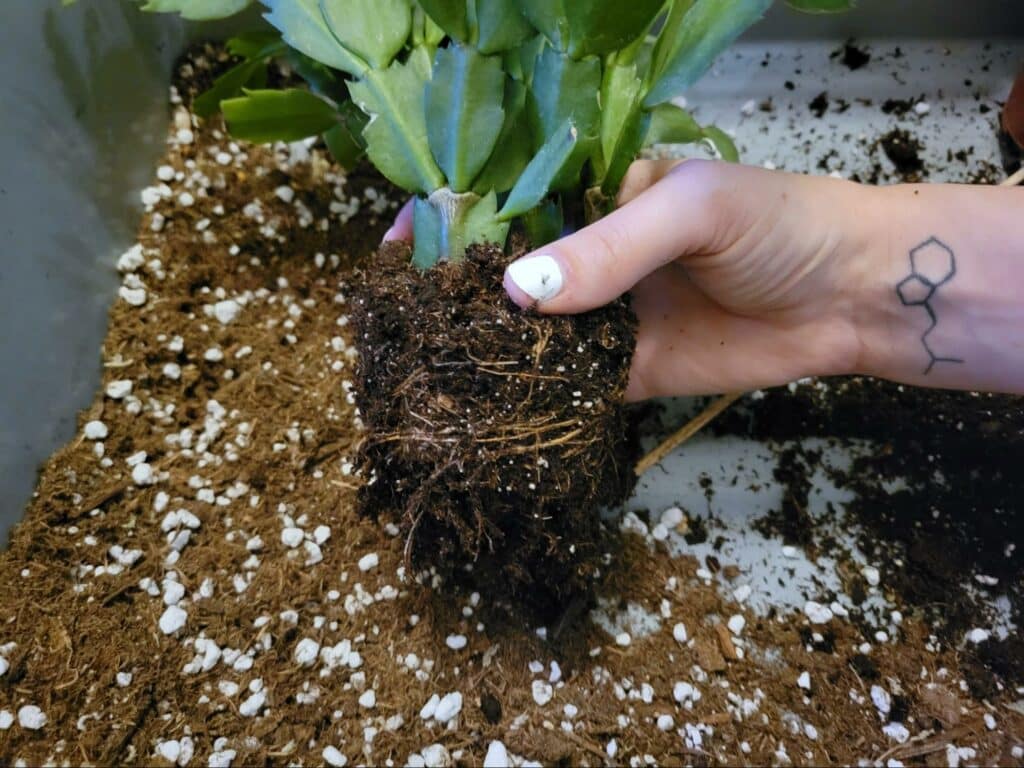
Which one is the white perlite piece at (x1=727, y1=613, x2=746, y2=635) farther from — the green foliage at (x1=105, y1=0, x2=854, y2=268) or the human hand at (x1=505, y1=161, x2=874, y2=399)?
the green foliage at (x1=105, y1=0, x2=854, y2=268)

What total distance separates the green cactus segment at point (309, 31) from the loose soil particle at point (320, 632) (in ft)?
0.84

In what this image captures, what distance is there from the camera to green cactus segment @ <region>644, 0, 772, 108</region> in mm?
759

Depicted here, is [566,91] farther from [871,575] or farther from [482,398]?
[871,575]

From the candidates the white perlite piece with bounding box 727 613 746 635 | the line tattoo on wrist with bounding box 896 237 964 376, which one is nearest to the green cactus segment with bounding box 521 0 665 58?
the line tattoo on wrist with bounding box 896 237 964 376

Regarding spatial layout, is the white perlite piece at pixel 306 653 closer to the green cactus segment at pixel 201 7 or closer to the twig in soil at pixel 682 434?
the twig in soil at pixel 682 434

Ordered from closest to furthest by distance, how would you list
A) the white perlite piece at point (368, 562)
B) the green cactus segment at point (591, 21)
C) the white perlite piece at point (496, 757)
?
the green cactus segment at point (591, 21)
the white perlite piece at point (496, 757)
the white perlite piece at point (368, 562)

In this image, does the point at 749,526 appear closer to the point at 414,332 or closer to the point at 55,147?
the point at 414,332

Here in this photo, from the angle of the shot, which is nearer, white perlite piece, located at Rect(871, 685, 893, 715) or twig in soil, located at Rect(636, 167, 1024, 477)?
white perlite piece, located at Rect(871, 685, 893, 715)

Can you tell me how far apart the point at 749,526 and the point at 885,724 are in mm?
301

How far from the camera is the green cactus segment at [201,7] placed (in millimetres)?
982

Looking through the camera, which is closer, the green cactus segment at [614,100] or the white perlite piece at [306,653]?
the green cactus segment at [614,100]

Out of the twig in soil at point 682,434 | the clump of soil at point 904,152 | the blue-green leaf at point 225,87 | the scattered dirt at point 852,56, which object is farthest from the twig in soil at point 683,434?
the blue-green leaf at point 225,87

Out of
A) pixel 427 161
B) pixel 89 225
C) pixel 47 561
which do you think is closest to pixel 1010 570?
pixel 427 161

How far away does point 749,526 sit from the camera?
111 centimetres
